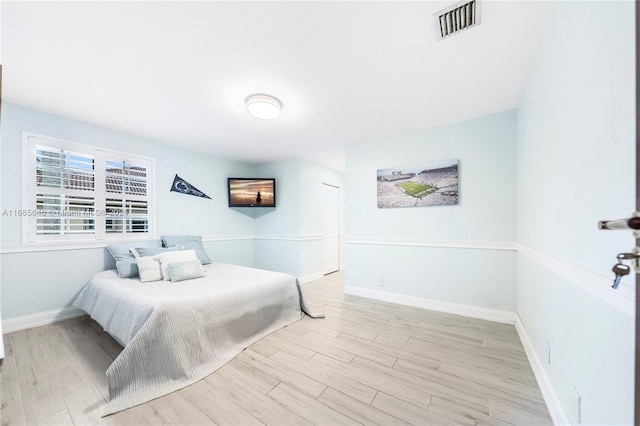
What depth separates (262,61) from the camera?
1.76 meters

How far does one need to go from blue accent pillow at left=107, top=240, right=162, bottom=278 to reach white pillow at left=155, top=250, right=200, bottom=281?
0.29 meters

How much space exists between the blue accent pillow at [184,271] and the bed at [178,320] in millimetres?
96

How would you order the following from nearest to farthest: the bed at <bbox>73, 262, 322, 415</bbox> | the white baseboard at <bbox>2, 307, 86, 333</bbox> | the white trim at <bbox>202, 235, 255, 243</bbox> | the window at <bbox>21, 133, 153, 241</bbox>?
the bed at <bbox>73, 262, 322, 415</bbox> → the white baseboard at <bbox>2, 307, 86, 333</bbox> → the window at <bbox>21, 133, 153, 241</bbox> → the white trim at <bbox>202, 235, 255, 243</bbox>

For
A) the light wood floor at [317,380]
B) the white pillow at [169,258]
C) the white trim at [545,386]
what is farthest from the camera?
the white pillow at [169,258]

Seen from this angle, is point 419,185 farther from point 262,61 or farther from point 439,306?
point 262,61

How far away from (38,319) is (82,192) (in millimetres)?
1452

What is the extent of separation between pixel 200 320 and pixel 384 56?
251 centimetres

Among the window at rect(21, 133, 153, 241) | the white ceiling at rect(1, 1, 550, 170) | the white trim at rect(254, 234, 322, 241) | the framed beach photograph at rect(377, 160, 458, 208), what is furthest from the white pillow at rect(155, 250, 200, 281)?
the framed beach photograph at rect(377, 160, 458, 208)

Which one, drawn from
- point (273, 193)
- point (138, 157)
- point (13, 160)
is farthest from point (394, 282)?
point (13, 160)

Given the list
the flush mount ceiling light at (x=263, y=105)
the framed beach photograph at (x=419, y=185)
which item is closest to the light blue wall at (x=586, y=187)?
the framed beach photograph at (x=419, y=185)

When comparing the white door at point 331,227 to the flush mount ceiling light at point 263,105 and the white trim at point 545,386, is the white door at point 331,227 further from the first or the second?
the white trim at point 545,386

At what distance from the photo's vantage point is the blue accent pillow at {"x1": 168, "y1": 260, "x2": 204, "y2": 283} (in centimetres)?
258

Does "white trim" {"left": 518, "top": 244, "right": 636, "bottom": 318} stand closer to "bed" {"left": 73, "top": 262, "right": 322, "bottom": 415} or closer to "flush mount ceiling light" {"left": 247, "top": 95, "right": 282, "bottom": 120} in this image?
"bed" {"left": 73, "top": 262, "right": 322, "bottom": 415}

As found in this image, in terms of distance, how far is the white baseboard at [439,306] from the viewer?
2.58m
